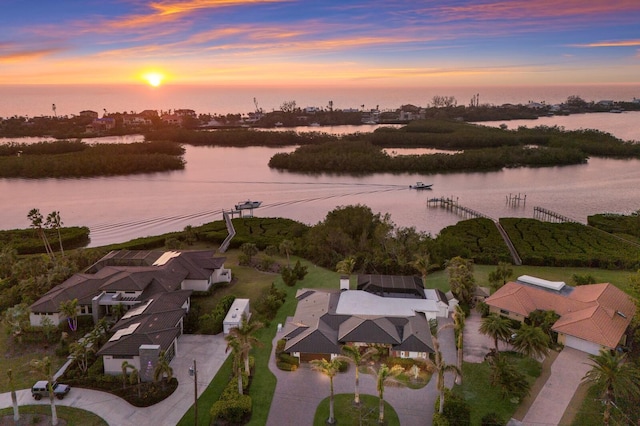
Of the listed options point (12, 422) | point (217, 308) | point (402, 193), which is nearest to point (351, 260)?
point (217, 308)

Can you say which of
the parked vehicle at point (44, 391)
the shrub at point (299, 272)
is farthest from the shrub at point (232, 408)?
the shrub at point (299, 272)

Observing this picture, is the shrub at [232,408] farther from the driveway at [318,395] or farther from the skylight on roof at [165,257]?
the skylight on roof at [165,257]

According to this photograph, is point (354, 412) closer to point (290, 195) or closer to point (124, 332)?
point (124, 332)

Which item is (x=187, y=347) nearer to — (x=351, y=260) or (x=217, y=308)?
(x=217, y=308)

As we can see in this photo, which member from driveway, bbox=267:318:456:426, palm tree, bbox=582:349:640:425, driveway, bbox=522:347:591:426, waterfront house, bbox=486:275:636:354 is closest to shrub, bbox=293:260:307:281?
driveway, bbox=267:318:456:426

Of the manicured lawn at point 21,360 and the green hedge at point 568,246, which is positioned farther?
the green hedge at point 568,246
